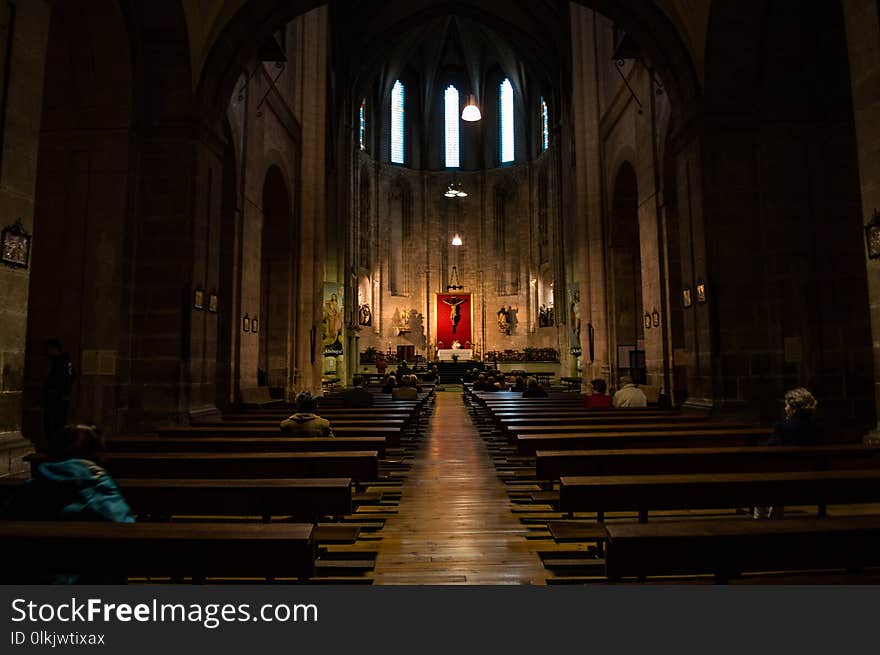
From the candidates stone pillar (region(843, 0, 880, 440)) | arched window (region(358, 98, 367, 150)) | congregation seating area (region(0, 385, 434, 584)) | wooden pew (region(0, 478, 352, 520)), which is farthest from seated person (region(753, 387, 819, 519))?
arched window (region(358, 98, 367, 150))

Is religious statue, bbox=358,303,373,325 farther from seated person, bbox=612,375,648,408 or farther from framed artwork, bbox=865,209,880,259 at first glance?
framed artwork, bbox=865,209,880,259

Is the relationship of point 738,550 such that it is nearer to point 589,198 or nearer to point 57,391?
point 57,391

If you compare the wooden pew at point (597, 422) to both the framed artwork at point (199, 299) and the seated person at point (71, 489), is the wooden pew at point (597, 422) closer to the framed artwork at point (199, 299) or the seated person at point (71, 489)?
the seated person at point (71, 489)

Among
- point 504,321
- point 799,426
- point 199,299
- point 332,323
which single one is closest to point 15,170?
point 199,299

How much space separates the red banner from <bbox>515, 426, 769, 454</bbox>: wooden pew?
27.1m

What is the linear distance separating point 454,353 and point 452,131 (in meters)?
13.4

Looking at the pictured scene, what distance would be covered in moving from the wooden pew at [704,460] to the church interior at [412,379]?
0.8 inches

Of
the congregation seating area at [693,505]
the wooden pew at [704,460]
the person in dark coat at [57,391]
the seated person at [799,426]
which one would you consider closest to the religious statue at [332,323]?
the person in dark coat at [57,391]

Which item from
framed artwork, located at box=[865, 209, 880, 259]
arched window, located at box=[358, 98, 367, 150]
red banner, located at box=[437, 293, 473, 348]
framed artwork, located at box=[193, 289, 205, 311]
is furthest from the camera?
red banner, located at box=[437, 293, 473, 348]

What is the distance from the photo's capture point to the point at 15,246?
15.3 feet

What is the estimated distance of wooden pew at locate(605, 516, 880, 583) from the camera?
2.04 metres

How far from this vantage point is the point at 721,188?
8.62 m

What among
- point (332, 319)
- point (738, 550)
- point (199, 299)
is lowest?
point (738, 550)
